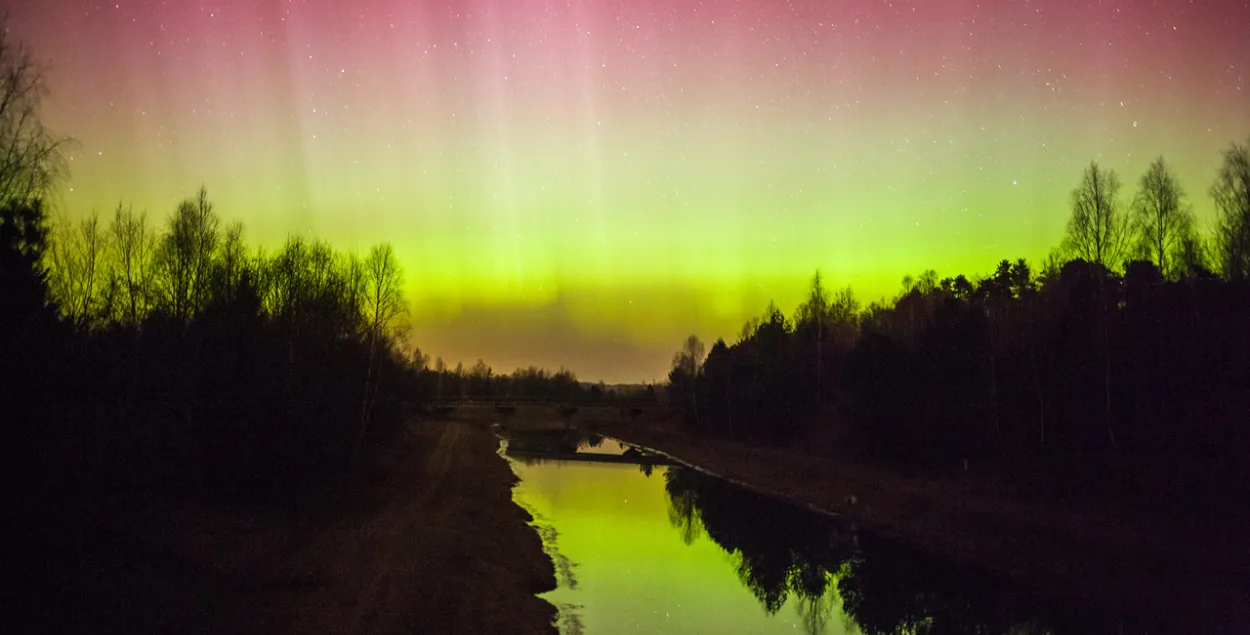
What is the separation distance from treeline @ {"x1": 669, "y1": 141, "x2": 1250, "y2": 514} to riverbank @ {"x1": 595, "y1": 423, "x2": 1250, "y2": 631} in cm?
249

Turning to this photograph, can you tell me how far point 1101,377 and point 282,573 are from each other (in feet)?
128

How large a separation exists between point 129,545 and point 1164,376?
4150 cm

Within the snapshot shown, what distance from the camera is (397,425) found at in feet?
190

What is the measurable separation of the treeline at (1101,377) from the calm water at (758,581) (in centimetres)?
945

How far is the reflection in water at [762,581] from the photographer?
2391 cm

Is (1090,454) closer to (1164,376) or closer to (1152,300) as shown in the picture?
(1164,376)

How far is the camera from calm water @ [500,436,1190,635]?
→ 939 inches

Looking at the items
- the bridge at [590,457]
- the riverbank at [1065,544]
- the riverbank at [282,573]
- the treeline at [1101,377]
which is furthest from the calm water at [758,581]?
the bridge at [590,457]

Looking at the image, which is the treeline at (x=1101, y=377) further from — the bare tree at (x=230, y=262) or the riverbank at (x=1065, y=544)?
the bare tree at (x=230, y=262)

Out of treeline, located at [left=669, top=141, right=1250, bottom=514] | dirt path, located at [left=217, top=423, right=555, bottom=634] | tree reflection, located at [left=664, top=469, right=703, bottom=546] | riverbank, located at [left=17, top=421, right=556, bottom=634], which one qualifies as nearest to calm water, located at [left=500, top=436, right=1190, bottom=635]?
tree reflection, located at [left=664, top=469, right=703, bottom=546]

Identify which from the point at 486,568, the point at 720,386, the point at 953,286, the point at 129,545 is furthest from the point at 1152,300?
the point at 953,286

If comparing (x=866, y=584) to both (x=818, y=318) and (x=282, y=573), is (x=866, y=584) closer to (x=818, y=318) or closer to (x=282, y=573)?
(x=282, y=573)

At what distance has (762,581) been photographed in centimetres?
3039

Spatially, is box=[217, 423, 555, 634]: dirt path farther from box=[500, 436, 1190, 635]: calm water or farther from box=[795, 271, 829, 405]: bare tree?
box=[795, 271, 829, 405]: bare tree
